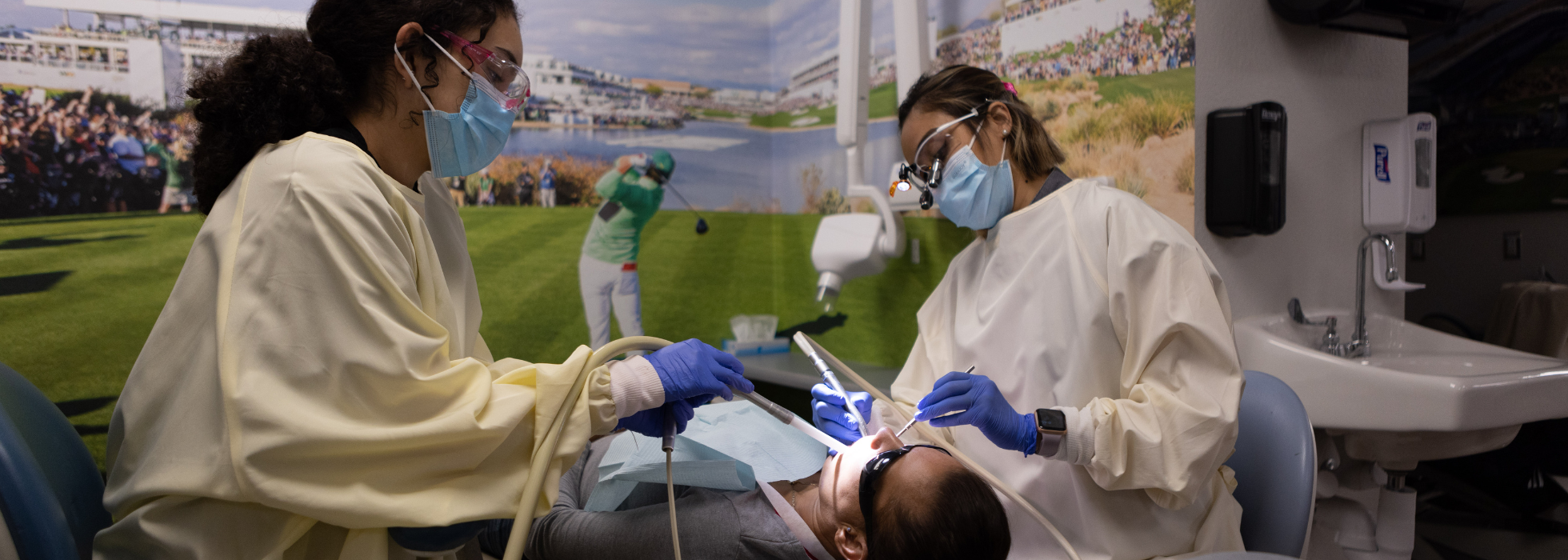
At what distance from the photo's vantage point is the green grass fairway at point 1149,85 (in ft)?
6.63

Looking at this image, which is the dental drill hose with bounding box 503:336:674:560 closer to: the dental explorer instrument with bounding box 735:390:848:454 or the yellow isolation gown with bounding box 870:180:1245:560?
the dental explorer instrument with bounding box 735:390:848:454

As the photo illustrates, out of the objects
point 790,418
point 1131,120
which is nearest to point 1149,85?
point 1131,120

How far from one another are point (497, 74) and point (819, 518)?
1.00 meters

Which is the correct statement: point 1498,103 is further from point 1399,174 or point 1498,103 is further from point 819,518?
point 819,518

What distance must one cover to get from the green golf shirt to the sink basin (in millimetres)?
2501

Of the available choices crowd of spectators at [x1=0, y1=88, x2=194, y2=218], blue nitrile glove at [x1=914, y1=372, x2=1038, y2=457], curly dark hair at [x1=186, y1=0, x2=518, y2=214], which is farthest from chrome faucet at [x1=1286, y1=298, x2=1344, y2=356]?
crowd of spectators at [x1=0, y1=88, x2=194, y2=218]

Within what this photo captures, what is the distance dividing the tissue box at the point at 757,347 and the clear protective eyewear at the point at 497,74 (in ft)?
8.41

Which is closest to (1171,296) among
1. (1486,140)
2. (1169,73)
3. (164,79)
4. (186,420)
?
(1169,73)

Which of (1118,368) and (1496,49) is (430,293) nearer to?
(1118,368)

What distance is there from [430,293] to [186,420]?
0.31 metres

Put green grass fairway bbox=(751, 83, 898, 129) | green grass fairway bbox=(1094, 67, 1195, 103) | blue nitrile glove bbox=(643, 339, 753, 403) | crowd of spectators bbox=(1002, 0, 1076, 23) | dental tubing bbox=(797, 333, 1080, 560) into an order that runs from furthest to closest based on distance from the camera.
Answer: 1. green grass fairway bbox=(751, 83, 898, 129)
2. crowd of spectators bbox=(1002, 0, 1076, 23)
3. green grass fairway bbox=(1094, 67, 1195, 103)
4. dental tubing bbox=(797, 333, 1080, 560)
5. blue nitrile glove bbox=(643, 339, 753, 403)

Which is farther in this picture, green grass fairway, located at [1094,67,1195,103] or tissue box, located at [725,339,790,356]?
→ tissue box, located at [725,339,790,356]

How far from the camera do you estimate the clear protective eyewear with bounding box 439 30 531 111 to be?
1140mm

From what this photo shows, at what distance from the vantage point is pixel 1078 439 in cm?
123
